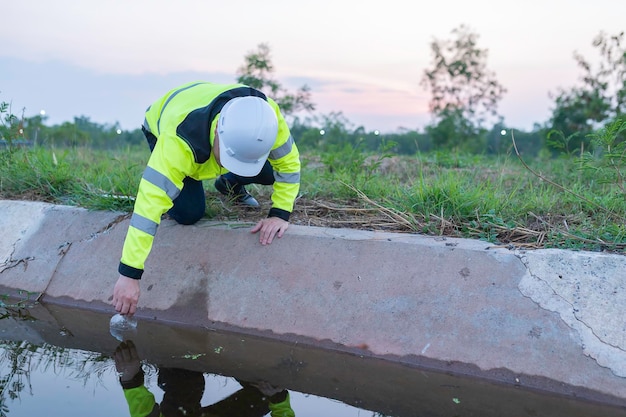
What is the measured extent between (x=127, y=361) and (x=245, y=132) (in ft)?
4.06

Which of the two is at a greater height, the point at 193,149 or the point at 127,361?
the point at 193,149

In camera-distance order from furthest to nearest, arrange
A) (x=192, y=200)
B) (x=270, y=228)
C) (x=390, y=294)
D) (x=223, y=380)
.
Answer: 1. (x=192, y=200)
2. (x=270, y=228)
3. (x=390, y=294)
4. (x=223, y=380)

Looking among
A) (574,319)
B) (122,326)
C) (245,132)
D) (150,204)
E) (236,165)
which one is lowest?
(122,326)

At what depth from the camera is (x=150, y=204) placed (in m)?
2.72

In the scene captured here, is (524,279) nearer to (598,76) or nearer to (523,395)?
(523,395)

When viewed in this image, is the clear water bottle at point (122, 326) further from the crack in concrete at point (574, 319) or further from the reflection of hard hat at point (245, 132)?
the crack in concrete at point (574, 319)

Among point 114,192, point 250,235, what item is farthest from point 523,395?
point 114,192

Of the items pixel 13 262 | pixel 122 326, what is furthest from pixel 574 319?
pixel 13 262

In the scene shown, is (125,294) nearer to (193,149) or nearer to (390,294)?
(193,149)

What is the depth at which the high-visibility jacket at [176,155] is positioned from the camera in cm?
273

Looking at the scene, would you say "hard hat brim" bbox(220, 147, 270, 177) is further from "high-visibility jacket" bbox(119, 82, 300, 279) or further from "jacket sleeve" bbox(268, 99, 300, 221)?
"jacket sleeve" bbox(268, 99, 300, 221)

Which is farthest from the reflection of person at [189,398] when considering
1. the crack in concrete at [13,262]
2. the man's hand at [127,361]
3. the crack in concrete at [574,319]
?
the crack in concrete at [13,262]

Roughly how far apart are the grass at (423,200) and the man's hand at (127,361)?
105cm

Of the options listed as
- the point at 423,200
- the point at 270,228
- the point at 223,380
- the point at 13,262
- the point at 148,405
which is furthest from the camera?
the point at 13,262
